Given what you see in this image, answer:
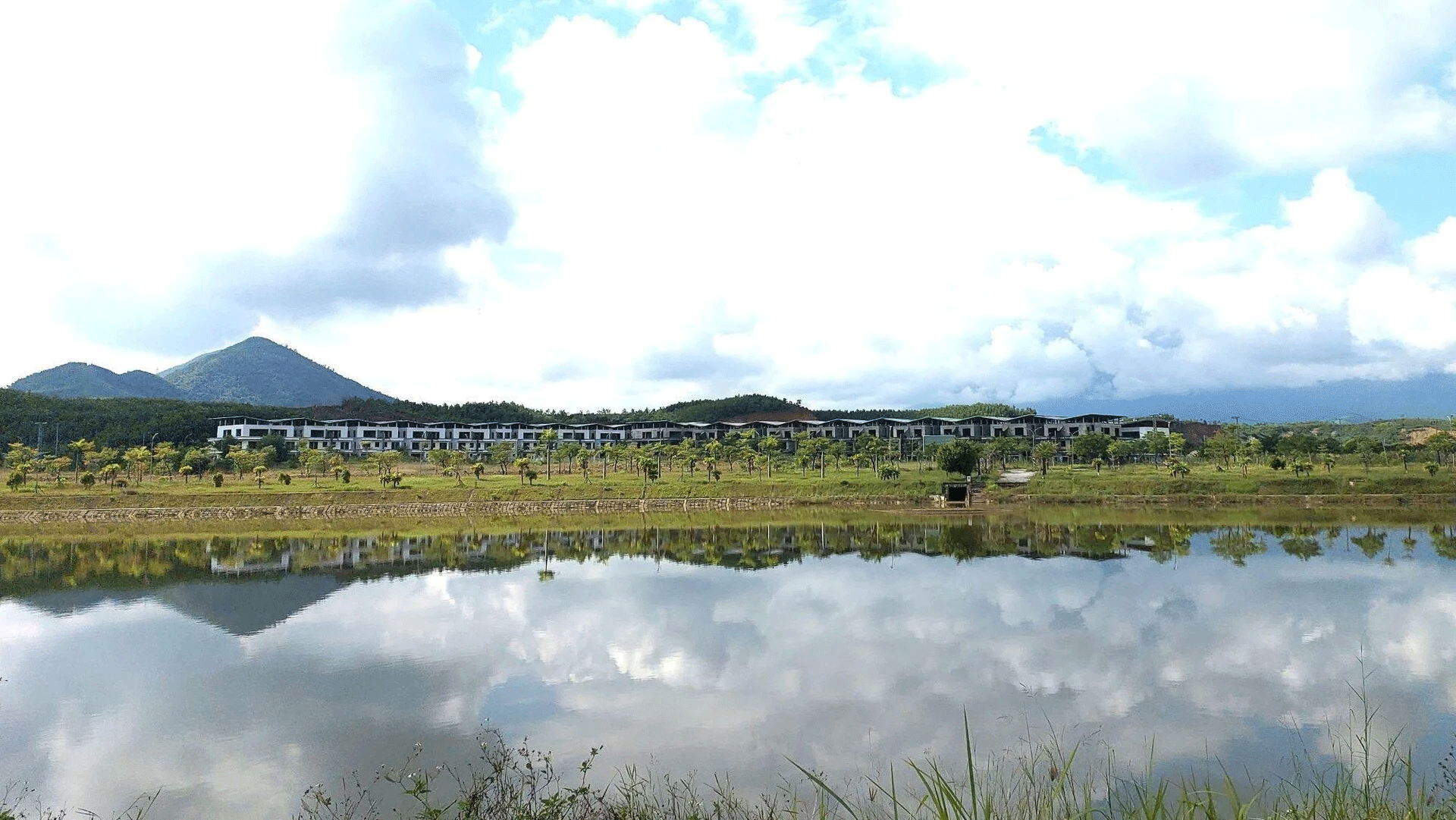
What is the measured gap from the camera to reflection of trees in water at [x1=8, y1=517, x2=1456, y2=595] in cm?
2889

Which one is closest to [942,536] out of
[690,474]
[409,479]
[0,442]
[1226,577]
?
[1226,577]

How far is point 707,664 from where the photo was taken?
48.0 ft

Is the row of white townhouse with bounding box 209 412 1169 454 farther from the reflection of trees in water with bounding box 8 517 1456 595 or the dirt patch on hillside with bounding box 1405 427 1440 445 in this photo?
the reflection of trees in water with bounding box 8 517 1456 595

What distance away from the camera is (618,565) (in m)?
29.1

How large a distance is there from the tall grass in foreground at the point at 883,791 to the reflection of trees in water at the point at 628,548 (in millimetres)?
18427

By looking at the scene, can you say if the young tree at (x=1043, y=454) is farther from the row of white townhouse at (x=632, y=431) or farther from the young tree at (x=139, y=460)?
the young tree at (x=139, y=460)

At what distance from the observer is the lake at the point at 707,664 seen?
33.7 feet

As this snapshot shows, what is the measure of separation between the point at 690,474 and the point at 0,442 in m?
72.3

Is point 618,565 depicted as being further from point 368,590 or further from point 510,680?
point 510,680

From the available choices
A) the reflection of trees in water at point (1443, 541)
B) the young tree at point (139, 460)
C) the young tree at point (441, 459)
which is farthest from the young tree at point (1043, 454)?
the young tree at point (139, 460)

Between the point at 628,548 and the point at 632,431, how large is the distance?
76.5m

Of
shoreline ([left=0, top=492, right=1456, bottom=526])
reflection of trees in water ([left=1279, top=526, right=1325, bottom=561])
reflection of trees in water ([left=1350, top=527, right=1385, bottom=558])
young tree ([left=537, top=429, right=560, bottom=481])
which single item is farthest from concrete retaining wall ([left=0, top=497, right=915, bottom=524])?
reflection of trees in water ([left=1350, top=527, right=1385, bottom=558])

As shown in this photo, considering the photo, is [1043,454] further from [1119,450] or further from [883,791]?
[883,791]

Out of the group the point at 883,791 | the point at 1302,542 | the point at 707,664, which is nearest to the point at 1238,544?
the point at 1302,542
